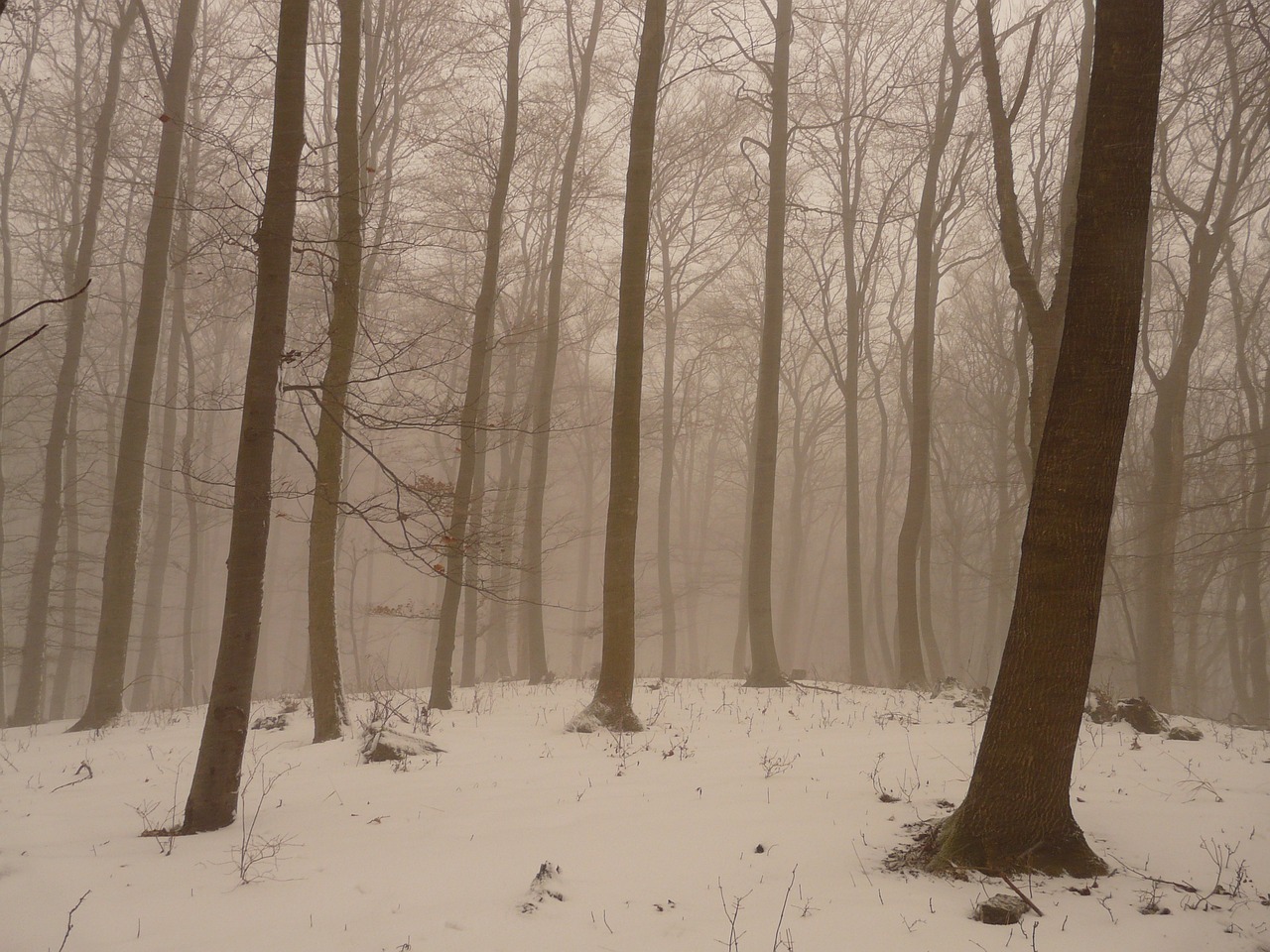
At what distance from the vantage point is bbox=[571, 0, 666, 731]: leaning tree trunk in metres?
7.91

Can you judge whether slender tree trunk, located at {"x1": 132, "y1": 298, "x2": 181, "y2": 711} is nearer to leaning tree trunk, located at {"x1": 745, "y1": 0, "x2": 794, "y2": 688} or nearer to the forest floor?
the forest floor

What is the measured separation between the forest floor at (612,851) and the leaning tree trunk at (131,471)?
2.85 meters

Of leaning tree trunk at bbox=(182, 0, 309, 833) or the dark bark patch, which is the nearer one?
the dark bark patch

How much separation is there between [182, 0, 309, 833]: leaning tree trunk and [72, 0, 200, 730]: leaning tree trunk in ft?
20.1

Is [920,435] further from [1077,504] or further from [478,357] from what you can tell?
[1077,504]

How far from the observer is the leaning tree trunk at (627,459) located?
26.0 feet

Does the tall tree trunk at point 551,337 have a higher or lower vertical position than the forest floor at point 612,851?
higher

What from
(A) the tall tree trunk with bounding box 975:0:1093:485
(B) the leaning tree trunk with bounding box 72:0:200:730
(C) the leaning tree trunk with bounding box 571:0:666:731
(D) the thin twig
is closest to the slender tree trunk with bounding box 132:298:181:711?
(B) the leaning tree trunk with bounding box 72:0:200:730

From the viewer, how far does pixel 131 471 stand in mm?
10195

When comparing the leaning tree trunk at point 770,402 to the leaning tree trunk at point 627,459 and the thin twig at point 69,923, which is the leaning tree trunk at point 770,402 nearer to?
the leaning tree trunk at point 627,459

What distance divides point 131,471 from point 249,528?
22.5 ft

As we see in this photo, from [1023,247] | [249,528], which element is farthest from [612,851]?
[1023,247]

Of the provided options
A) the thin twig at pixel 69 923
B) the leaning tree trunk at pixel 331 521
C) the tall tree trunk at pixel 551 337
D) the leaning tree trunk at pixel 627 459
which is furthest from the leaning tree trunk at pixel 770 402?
the thin twig at pixel 69 923

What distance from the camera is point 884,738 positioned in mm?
7281
